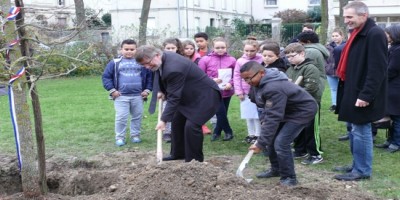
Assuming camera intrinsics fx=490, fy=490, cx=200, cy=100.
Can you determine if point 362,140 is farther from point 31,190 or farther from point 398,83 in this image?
point 31,190

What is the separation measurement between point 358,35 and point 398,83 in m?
1.96

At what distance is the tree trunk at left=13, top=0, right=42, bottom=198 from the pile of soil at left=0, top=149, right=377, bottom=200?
7.3 inches

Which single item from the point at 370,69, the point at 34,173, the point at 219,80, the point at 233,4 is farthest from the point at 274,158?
the point at 233,4

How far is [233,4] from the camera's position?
4928cm

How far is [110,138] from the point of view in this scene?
26.9 feet

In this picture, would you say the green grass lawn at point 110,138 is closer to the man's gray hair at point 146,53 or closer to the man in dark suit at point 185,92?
the man in dark suit at point 185,92

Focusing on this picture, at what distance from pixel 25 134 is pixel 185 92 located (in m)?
1.86

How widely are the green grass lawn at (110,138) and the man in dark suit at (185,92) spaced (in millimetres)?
1049

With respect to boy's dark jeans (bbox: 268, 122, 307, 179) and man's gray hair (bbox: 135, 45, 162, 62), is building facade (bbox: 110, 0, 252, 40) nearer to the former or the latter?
man's gray hair (bbox: 135, 45, 162, 62)

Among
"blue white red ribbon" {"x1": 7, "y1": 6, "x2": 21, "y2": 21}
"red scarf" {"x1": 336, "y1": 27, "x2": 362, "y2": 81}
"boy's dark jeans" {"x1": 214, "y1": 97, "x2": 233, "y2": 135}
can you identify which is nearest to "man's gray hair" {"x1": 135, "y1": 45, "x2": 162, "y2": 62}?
"blue white red ribbon" {"x1": 7, "y1": 6, "x2": 21, "y2": 21}

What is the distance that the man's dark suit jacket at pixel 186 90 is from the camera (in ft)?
18.1

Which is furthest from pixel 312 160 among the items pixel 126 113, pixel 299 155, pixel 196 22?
pixel 196 22

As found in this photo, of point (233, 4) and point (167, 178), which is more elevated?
point (233, 4)

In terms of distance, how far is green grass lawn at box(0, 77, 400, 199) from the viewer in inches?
235
